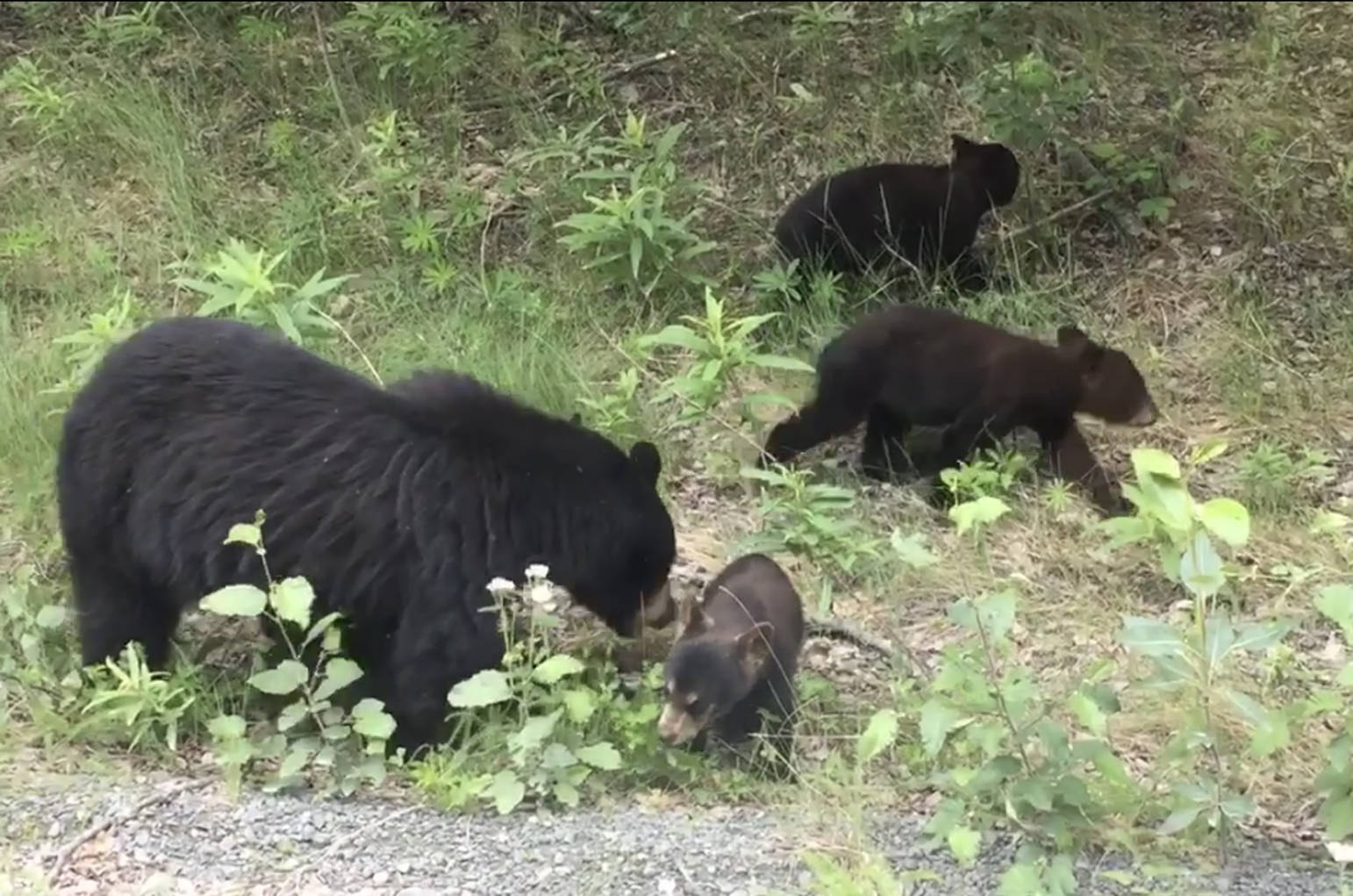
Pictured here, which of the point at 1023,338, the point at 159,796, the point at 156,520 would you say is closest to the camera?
the point at 159,796

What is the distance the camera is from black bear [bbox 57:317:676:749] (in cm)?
461

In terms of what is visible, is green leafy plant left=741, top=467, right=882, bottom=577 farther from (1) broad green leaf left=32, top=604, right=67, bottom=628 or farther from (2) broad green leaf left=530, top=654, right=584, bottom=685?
(1) broad green leaf left=32, top=604, right=67, bottom=628

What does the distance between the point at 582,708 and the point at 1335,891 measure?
197cm

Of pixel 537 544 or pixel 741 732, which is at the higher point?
pixel 537 544

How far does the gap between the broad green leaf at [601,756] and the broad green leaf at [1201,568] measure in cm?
165

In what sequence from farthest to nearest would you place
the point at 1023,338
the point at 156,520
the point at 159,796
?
the point at 1023,338, the point at 156,520, the point at 159,796

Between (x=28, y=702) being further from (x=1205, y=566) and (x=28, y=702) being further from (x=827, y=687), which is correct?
(x=1205, y=566)

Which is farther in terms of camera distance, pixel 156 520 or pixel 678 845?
pixel 156 520

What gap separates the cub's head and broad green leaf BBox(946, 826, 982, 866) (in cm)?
96

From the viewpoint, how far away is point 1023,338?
21.6 feet

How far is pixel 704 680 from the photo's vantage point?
4473mm

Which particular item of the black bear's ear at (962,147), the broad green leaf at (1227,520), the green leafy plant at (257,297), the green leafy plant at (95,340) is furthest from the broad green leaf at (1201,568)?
the black bear's ear at (962,147)

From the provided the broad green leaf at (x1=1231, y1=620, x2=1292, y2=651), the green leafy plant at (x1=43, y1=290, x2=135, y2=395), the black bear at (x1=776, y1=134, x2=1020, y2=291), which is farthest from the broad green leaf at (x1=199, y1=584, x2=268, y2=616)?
the black bear at (x1=776, y1=134, x2=1020, y2=291)

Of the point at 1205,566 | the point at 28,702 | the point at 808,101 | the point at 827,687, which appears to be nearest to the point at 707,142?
the point at 808,101
